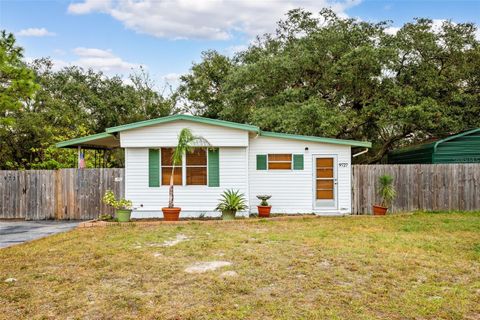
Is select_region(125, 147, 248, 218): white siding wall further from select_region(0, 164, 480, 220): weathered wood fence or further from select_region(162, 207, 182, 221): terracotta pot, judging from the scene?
select_region(162, 207, 182, 221): terracotta pot

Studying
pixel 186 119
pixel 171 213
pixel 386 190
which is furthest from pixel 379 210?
pixel 186 119

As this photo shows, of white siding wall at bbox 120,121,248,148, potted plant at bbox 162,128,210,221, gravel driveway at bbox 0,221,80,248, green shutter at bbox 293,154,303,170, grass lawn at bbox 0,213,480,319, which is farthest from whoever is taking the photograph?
green shutter at bbox 293,154,303,170

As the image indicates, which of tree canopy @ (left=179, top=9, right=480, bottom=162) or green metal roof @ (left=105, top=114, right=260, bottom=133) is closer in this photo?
green metal roof @ (left=105, top=114, right=260, bottom=133)

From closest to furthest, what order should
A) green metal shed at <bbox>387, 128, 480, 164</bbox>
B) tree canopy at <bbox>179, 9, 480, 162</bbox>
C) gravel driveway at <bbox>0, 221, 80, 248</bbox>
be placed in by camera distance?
gravel driveway at <bbox>0, 221, 80, 248</bbox> < green metal shed at <bbox>387, 128, 480, 164</bbox> < tree canopy at <bbox>179, 9, 480, 162</bbox>

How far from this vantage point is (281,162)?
13508 millimetres

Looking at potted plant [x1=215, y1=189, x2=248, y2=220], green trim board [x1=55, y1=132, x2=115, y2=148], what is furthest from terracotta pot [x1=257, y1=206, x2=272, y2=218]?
green trim board [x1=55, y1=132, x2=115, y2=148]

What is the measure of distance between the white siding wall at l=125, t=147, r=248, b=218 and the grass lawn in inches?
126

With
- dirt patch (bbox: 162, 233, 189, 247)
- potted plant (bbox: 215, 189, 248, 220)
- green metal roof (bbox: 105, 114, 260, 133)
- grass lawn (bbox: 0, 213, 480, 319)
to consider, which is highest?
green metal roof (bbox: 105, 114, 260, 133)

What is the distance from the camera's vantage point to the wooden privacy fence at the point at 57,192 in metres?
13.2

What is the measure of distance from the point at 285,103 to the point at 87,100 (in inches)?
585

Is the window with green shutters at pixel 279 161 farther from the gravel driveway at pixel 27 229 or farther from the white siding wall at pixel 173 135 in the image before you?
the gravel driveway at pixel 27 229

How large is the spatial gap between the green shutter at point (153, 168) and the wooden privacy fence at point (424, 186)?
21.4 feet

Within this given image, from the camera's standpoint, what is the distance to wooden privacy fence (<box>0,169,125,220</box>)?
43.4 ft

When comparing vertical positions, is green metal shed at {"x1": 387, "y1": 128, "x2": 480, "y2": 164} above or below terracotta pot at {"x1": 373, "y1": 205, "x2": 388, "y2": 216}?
above
